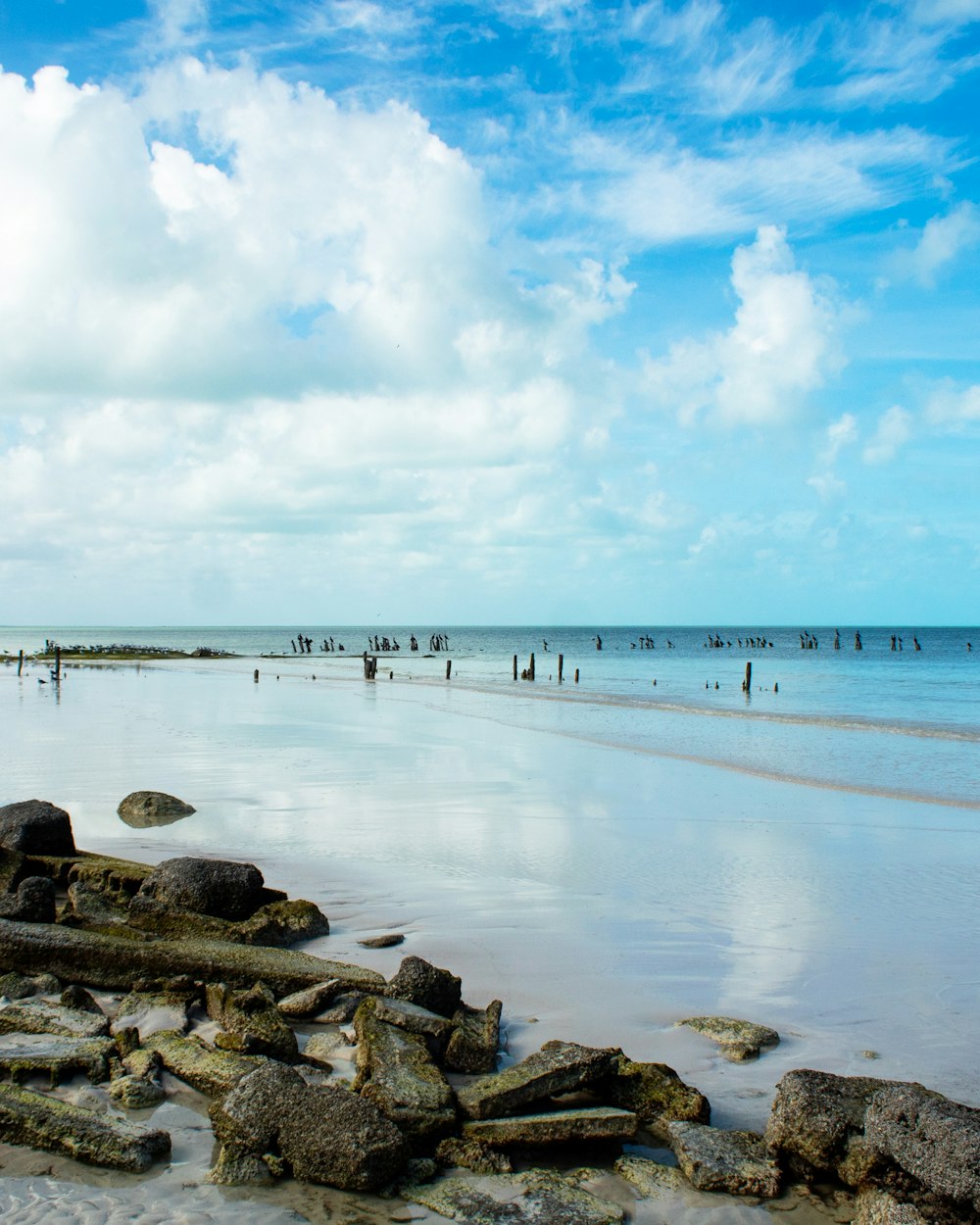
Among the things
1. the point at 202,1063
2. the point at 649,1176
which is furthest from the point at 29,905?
the point at 649,1176

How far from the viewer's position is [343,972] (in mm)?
6289

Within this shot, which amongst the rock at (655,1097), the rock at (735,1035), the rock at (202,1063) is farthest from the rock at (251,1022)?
the rock at (735,1035)

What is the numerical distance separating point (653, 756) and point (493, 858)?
10692 millimetres

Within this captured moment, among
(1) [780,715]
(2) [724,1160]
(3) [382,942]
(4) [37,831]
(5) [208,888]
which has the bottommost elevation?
(1) [780,715]

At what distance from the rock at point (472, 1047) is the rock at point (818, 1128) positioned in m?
1.57

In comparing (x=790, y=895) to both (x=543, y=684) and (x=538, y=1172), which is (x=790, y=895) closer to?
(x=538, y=1172)

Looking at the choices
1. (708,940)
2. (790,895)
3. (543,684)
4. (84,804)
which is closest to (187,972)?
(708,940)

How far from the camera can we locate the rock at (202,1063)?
4855mm

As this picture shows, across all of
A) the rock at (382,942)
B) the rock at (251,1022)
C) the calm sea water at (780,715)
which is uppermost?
the rock at (251,1022)

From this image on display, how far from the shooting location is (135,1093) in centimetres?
477

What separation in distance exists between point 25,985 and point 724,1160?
4517 millimetres

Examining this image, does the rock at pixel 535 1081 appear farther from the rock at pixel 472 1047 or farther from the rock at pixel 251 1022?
the rock at pixel 251 1022

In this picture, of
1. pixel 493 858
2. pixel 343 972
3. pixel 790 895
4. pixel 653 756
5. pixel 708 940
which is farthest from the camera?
pixel 653 756

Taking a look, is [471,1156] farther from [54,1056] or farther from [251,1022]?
[54,1056]
